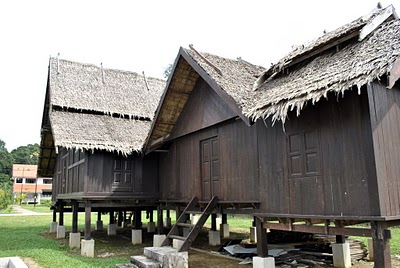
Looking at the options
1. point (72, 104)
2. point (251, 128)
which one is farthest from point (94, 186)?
point (251, 128)

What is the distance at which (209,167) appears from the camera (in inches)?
377

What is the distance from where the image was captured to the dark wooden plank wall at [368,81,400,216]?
5438 mm

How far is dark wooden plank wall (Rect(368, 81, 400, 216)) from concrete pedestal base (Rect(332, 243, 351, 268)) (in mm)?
3605

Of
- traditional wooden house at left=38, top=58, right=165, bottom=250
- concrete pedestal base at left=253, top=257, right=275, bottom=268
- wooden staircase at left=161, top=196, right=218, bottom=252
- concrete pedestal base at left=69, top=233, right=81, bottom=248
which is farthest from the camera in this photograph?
concrete pedestal base at left=69, top=233, right=81, bottom=248

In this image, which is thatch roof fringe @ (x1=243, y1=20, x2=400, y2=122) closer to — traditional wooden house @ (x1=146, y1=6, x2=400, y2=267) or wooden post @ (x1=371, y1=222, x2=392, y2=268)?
traditional wooden house @ (x1=146, y1=6, x2=400, y2=267)

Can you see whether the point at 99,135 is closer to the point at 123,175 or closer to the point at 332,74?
the point at 123,175

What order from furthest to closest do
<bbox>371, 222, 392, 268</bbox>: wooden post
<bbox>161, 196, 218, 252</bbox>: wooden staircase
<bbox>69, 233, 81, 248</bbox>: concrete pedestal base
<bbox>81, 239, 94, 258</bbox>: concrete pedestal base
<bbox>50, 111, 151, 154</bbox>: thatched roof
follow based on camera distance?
<bbox>69, 233, 81, 248</bbox>: concrete pedestal base, <bbox>50, 111, 151, 154</bbox>: thatched roof, <bbox>81, 239, 94, 258</bbox>: concrete pedestal base, <bbox>161, 196, 218, 252</bbox>: wooden staircase, <bbox>371, 222, 392, 268</bbox>: wooden post

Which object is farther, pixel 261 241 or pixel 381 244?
pixel 261 241

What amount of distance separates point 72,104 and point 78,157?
1983mm

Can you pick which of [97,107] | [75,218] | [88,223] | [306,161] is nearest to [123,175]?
[88,223]

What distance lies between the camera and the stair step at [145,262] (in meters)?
6.90

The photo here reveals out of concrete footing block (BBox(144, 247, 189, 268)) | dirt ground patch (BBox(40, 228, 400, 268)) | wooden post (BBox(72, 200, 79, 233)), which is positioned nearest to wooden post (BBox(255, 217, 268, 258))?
dirt ground patch (BBox(40, 228, 400, 268))

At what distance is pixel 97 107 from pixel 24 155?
67507 millimetres

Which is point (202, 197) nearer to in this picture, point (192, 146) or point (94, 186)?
point (192, 146)
